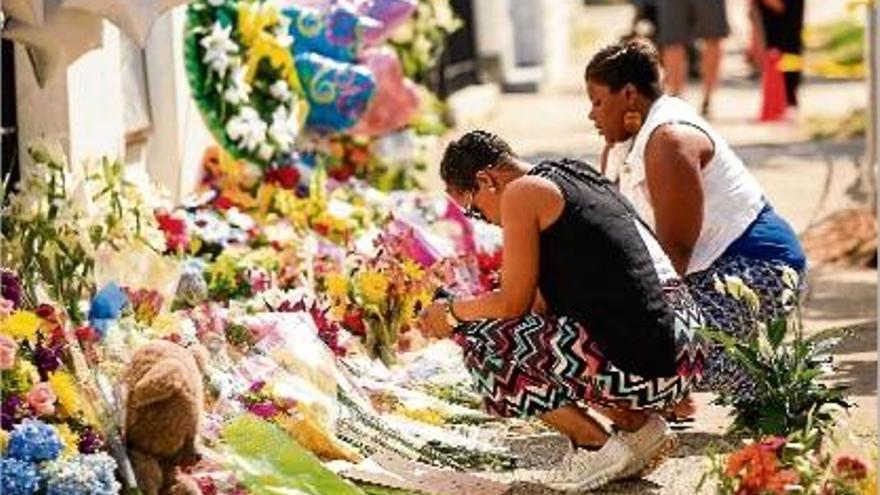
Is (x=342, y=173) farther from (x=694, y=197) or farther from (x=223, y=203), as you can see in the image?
(x=694, y=197)

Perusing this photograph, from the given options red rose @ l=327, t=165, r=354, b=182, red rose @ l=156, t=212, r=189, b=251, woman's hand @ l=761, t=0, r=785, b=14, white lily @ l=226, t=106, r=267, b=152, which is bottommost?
woman's hand @ l=761, t=0, r=785, b=14

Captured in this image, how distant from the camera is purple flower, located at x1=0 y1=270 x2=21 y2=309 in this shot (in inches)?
280

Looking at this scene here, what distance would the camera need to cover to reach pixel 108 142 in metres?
10.2

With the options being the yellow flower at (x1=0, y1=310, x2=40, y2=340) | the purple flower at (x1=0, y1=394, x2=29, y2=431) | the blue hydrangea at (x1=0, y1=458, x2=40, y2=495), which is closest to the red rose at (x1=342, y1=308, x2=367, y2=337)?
the yellow flower at (x1=0, y1=310, x2=40, y2=340)

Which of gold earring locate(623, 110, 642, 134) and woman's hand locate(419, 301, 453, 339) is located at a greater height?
gold earring locate(623, 110, 642, 134)

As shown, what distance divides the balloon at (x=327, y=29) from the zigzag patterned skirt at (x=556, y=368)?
4159 millimetres

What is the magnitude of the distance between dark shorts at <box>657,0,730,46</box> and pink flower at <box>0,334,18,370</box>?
1319cm

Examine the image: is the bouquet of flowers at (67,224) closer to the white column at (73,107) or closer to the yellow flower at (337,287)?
the white column at (73,107)

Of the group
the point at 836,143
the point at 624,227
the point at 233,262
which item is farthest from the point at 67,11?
the point at 836,143

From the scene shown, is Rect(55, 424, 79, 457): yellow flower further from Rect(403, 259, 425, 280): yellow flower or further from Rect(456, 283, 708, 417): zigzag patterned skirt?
Rect(403, 259, 425, 280): yellow flower

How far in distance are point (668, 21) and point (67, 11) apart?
439 inches

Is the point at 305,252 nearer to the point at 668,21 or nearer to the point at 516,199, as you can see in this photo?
the point at 516,199

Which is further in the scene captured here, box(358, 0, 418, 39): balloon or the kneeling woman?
box(358, 0, 418, 39): balloon

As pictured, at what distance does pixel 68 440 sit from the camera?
21.2 ft
